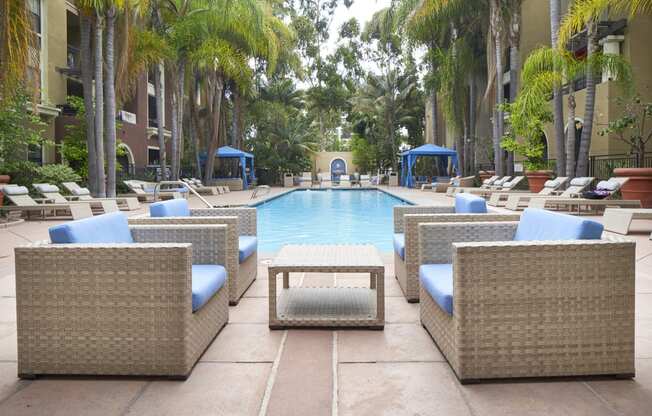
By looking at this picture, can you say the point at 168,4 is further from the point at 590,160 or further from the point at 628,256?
the point at 628,256

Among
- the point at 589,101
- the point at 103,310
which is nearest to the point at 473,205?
the point at 103,310

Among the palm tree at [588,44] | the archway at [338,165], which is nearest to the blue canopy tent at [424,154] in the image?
the palm tree at [588,44]

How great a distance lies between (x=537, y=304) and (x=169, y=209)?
300 centimetres

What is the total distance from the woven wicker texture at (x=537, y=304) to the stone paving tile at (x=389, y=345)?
1.43 ft

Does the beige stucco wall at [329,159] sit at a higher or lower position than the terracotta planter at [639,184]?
higher

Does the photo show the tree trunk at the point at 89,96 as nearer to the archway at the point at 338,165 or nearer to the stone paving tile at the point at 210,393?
the stone paving tile at the point at 210,393

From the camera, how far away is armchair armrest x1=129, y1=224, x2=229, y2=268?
12.0 feet

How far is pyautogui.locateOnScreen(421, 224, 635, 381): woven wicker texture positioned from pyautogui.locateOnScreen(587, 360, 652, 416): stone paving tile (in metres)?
0.15

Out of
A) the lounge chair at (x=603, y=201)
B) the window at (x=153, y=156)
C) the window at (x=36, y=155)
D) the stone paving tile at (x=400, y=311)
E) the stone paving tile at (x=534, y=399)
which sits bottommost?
the stone paving tile at (x=534, y=399)

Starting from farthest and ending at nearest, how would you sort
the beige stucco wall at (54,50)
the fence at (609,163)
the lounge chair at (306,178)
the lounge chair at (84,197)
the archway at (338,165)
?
the archway at (338,165)
the lounge chair at (306,178)
the beige stucco wall at (54,50)
the fence at (609,163)
the lounge chair at (84,197)

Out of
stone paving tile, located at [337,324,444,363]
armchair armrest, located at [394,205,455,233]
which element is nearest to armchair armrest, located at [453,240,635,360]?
stone paving tile, located at [337,324,444,363]

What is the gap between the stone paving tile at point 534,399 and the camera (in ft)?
7.43

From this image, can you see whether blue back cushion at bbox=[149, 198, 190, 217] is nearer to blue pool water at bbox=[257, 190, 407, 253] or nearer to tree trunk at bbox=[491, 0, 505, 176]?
blue pool water at bbox=[257, 190, 407, 253]

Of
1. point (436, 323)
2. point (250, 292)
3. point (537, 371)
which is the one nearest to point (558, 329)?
point (537, 371)
